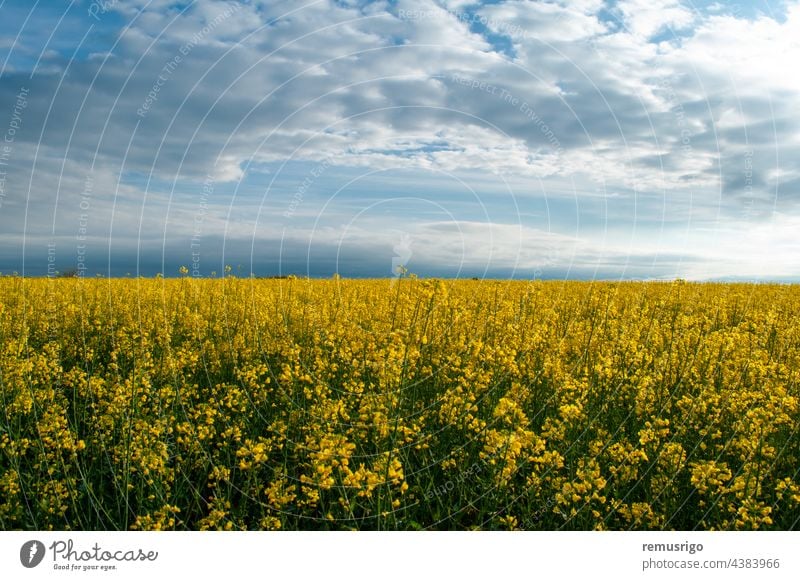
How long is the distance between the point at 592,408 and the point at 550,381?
53 cm

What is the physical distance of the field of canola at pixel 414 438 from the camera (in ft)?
12.0

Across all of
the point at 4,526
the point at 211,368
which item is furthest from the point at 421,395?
the point at 4,526

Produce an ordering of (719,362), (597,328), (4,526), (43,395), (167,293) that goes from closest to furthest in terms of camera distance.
Result: (4,526), (43,395), (719,362), (597,328), (167,293)
